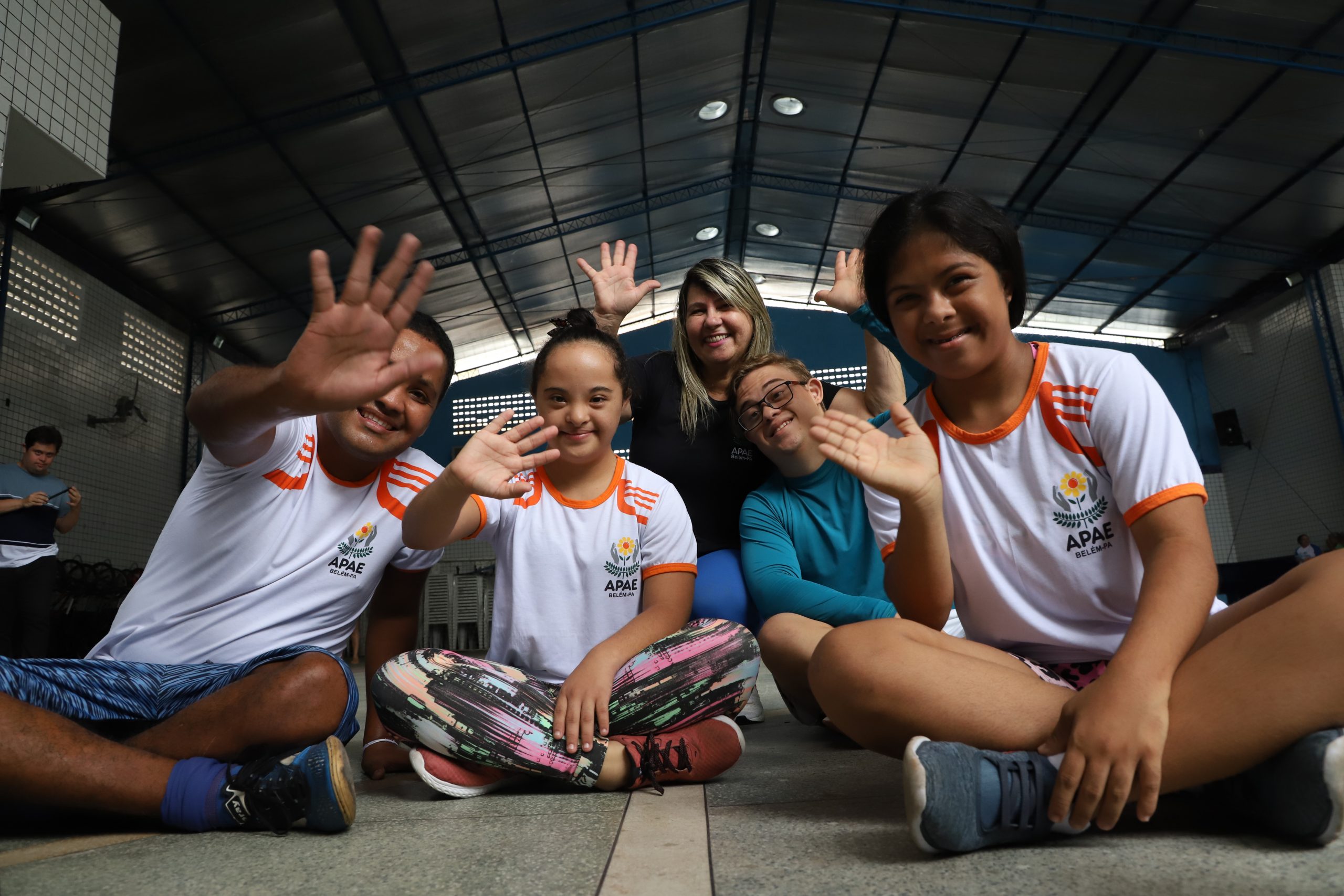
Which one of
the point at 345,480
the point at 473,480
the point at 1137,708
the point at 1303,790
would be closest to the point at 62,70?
the point at 345,480

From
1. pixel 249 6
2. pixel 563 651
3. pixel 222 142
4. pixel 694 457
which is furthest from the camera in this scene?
pixel 222 142

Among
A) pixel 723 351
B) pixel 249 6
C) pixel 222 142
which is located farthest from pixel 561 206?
pixel 723 351

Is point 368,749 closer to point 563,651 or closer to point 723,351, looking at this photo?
point 563,651

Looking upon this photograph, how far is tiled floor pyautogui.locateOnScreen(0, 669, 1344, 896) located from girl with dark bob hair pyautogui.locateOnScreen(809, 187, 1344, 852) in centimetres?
5

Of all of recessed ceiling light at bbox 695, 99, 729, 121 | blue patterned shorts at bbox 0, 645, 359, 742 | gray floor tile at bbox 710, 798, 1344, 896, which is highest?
recessed ceiling light at bbox 695, 99, 729, 121

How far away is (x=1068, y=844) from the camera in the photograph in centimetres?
89

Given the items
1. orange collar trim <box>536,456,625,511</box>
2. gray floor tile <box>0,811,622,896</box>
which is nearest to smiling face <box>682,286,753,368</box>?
orange collar trim <box>536,456,625,511</box>

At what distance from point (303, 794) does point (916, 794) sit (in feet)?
2.45

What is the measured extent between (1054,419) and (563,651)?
90cm

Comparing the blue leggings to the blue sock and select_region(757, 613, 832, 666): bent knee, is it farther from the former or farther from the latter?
the blue sock

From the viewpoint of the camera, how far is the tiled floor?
0.78 m

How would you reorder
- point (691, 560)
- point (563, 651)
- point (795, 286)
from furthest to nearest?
point (795, 286)
point (691, 560)
point (563, 651)

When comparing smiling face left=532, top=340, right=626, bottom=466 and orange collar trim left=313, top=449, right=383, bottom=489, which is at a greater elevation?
smiling face left=532, top=340, right=626, bottom=466

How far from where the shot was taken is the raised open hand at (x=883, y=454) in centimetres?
113
